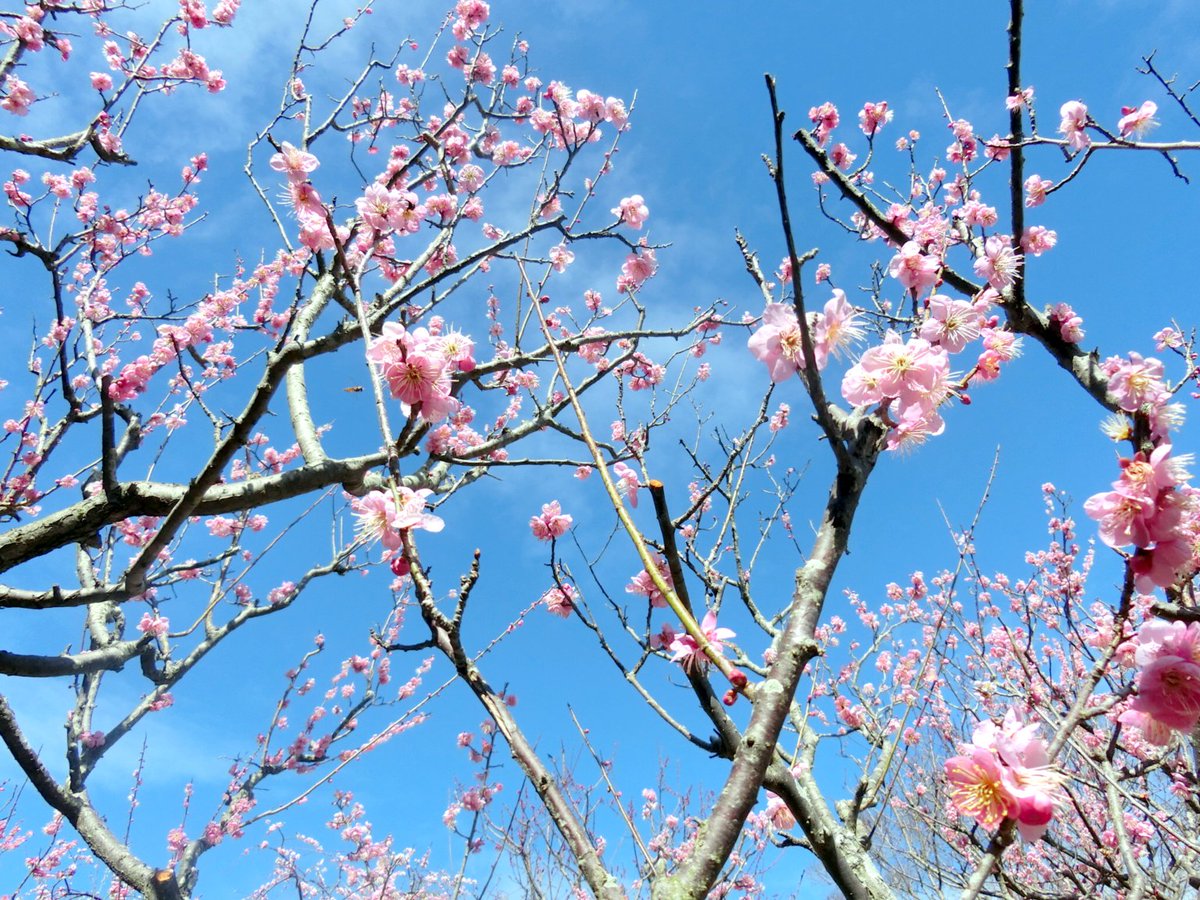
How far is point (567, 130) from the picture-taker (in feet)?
17.5

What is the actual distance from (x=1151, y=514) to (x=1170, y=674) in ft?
1.05

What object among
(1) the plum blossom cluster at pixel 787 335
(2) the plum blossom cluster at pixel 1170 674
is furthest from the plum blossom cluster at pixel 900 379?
(2) the plum blossom cluster at pixel 1170 674

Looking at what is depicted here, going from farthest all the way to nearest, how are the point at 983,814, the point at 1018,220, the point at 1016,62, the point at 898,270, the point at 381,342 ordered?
the point at 1018,220 → the point at 1016,62 → the point at 898,270 → the point at 381,342 → the point at 983,814

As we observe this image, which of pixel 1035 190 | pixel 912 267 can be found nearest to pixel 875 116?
pixel 1035 190

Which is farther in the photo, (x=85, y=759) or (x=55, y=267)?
(x=85, y=759)

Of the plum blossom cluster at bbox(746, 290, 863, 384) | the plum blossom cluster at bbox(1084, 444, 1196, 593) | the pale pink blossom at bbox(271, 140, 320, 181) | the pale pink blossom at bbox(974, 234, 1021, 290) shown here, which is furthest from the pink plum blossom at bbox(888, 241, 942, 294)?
the pale pink blossom at bbox(271, 140, 320, 181)

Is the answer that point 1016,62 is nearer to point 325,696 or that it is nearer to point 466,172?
point 466,172

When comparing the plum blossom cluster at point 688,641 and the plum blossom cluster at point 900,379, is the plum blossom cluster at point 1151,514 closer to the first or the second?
the plum blossom cluster at point 900,379

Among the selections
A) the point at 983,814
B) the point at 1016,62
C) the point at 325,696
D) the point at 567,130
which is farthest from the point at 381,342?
the point at 325,696

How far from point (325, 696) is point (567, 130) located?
304 inches

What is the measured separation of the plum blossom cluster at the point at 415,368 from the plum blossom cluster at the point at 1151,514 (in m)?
1.48

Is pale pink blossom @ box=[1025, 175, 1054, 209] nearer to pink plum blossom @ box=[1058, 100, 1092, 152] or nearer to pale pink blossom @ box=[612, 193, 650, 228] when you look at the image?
pink plum blossom @ box=[1058, 100, 1092, 152]

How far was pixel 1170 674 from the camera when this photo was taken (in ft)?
4.35

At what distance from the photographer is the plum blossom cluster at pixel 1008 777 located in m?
1.00
